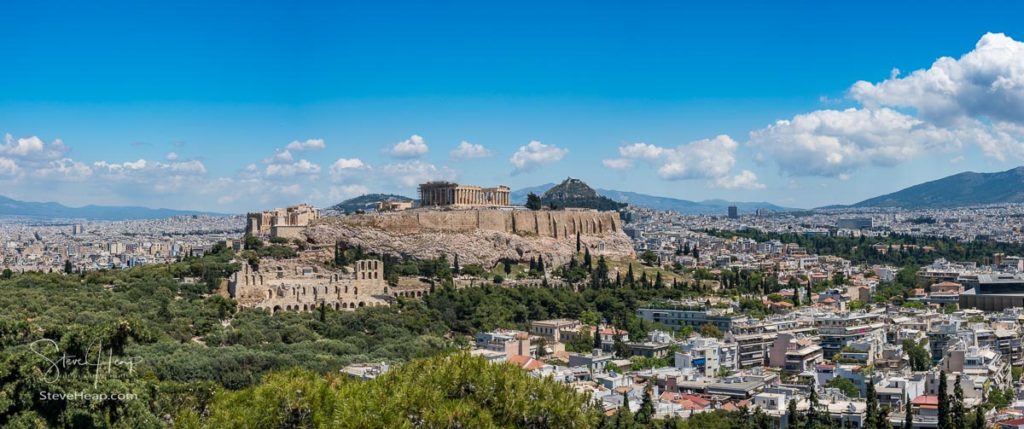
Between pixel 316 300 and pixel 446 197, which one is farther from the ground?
pixel 446 197

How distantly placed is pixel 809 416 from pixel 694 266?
51.8 metres

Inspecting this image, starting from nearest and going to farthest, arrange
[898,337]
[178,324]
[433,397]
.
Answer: [433,397] < [178,324] < [898,337]

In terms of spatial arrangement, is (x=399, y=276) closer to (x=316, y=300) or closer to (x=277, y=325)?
(x=316, y=300)

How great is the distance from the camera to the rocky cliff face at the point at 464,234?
6109 cm

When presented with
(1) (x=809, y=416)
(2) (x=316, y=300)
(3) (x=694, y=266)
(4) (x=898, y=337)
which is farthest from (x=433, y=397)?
(3) (x=694, y=266)

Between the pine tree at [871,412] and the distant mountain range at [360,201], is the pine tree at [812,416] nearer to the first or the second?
the pine tree at [871,412]

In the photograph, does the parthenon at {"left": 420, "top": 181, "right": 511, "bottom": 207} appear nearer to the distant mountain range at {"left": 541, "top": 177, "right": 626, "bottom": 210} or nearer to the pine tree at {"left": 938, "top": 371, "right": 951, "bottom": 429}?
the pine tree at {"left": 938, "top": 371, "right": 951, "bottom": 429}

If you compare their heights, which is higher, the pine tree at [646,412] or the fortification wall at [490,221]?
the fortification wall at [490,221]

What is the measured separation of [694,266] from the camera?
8056 centimetres
